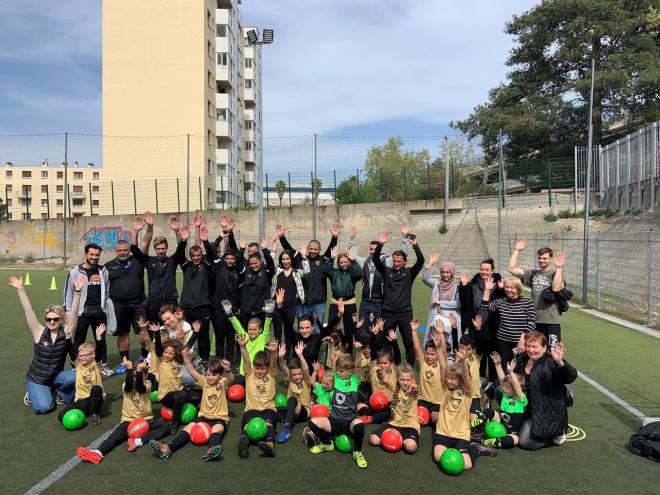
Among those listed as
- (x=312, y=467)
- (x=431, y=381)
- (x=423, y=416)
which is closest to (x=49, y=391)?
(x=312, y=467)

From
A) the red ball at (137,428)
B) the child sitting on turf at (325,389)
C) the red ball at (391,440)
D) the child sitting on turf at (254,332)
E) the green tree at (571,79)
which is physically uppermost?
the green tree at (571,79)

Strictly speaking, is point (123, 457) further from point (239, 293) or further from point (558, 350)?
point (558, 350)

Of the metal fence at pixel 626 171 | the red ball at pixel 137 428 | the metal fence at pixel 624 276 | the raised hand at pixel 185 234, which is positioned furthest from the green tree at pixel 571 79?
the red ball at pixel 137 428

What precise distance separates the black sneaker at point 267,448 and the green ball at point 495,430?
82.4 inches

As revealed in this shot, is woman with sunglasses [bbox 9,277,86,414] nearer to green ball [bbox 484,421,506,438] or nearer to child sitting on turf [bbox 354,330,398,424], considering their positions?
child sitting on turf [bbox 354,330,398,424]

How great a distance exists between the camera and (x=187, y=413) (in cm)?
526

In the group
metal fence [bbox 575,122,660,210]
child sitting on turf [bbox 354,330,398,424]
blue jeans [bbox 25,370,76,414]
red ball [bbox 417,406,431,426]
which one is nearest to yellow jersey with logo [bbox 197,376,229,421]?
child sitting on turf [bbox 354,330,398,424]

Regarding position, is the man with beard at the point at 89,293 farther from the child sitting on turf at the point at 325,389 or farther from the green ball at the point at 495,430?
the green ball at the point at 495,430

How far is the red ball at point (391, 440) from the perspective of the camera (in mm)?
4695

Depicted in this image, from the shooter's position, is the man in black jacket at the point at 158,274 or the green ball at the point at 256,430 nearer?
the green ball at the point at 256,430

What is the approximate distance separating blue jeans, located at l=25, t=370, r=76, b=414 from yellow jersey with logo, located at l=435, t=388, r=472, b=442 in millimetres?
4154

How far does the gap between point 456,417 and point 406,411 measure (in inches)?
18.8

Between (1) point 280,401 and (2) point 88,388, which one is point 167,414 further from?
(1) point 280,401

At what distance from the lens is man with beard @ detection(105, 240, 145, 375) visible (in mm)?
7176
